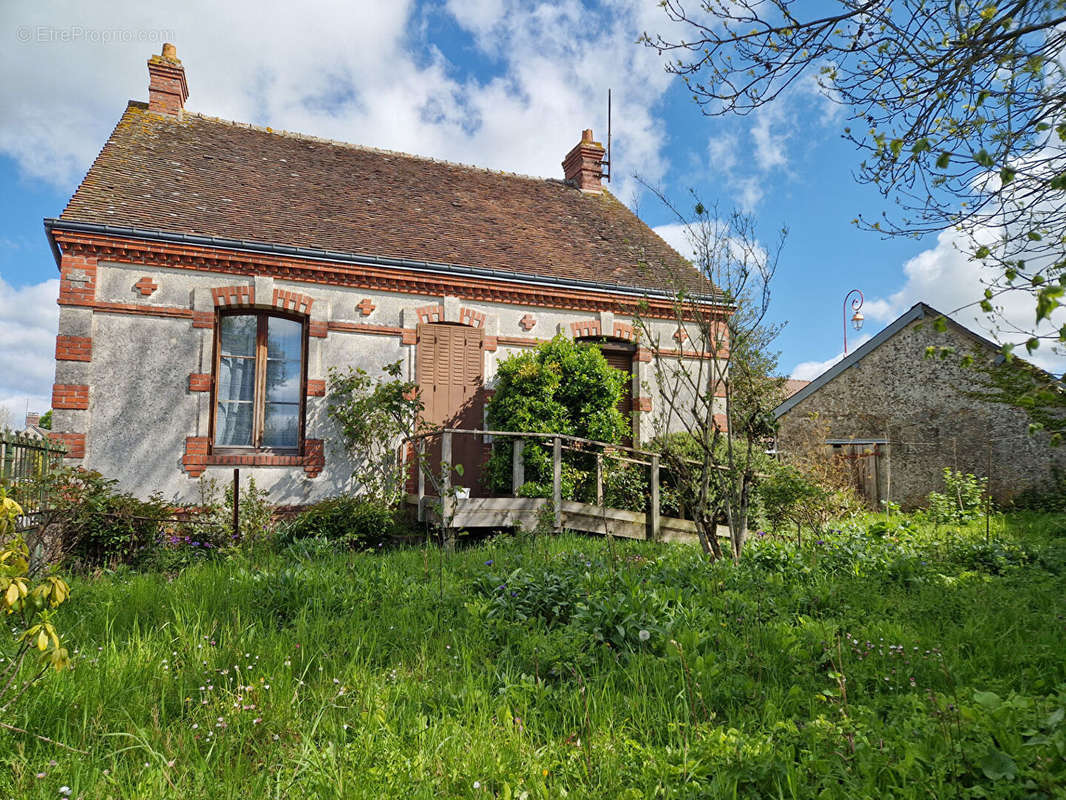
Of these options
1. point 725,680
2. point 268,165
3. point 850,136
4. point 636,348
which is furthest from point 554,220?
point 725,680

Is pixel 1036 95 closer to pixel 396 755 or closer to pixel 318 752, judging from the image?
pixel 396 755

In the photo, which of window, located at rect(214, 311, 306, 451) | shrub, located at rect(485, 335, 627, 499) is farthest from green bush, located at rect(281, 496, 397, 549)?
shrub, located at rect(485, 335, 627, 499)

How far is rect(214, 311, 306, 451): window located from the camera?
33.4 ft

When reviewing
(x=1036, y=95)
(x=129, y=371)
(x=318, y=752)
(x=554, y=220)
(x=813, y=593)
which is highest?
(x=554, y=220)

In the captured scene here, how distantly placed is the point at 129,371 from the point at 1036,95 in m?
10.8

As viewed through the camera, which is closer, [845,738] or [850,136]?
[845,738]

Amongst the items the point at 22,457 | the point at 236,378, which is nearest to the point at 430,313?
the point at 236,378

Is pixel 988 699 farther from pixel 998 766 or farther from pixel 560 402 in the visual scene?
pixel 560 402

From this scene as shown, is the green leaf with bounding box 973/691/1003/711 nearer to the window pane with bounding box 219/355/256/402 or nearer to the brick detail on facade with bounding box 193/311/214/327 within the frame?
the window pane with bounding box 219/355/256/402

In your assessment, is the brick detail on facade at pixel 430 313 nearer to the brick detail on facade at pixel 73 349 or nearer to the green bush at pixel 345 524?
the green bush at pixel 345 524

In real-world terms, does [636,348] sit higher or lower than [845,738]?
higher

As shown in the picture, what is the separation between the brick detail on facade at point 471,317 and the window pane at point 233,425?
3823 millimetres

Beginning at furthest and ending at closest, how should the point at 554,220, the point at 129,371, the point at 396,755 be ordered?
the point at 554,220
the point at 129,371
the point at 396,755

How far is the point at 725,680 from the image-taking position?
10.8 ft
